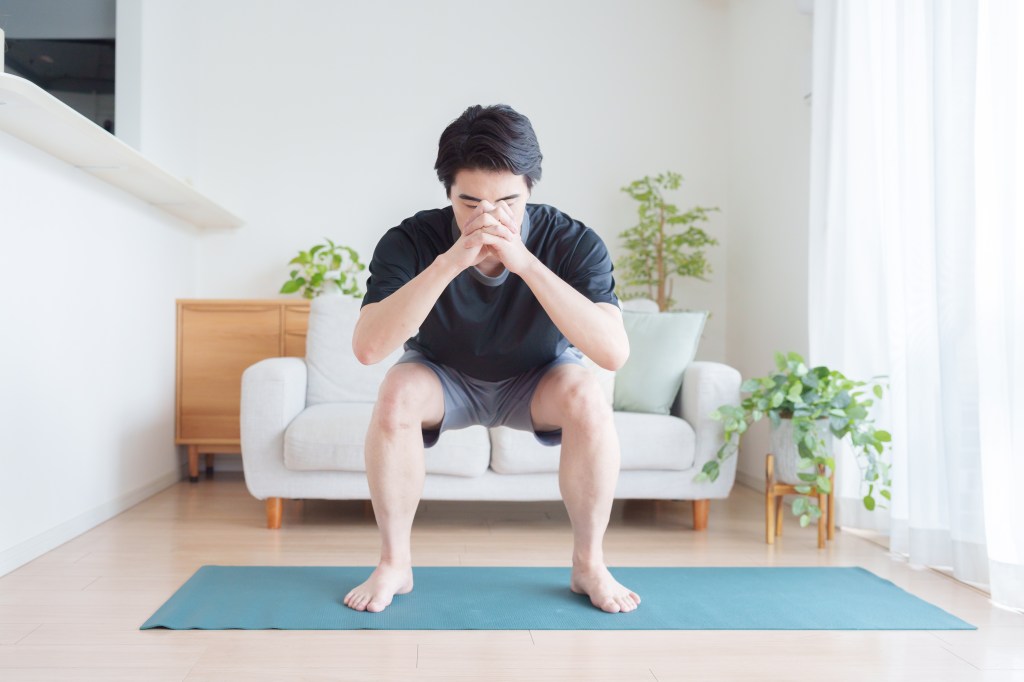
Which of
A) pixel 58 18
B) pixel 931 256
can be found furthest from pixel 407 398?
pixel 58 18

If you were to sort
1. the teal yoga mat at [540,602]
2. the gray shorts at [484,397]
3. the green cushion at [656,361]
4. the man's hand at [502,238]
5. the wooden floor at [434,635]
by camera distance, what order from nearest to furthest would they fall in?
1. the wooden floor at [434,635]
2. the man's hand at [502,238]
3. the teal yoga mat at [540,602]
4. the gray shorts at [484,397]
5. the green cushion at [656,361]

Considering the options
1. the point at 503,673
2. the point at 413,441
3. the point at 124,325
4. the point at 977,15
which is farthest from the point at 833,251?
the point at 124,325

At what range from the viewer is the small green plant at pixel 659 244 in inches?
152

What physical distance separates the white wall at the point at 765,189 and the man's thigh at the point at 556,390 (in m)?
1.73

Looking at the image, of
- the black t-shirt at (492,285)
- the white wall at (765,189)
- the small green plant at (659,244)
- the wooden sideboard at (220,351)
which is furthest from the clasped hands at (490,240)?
the small green plant at (659,244)

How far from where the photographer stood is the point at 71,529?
2535 mm

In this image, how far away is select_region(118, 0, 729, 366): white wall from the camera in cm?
402

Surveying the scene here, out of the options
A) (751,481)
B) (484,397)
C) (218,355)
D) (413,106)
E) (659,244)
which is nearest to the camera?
(484,397)

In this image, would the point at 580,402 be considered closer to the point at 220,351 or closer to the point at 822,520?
the point at 822,520

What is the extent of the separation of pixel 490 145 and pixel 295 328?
2223mm

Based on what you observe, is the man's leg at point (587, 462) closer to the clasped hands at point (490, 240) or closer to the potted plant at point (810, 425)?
the clasped hands at point (490, 240)

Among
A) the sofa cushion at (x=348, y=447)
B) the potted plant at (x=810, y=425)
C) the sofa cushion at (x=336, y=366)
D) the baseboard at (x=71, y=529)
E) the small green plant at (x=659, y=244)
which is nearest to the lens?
the baseboard at (x=71, y=529)

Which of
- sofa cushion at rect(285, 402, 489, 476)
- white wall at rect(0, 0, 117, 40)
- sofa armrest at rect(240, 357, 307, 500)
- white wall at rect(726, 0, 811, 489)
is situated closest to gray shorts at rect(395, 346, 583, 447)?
sofa cushion at rect(285, 402, 489, 476)

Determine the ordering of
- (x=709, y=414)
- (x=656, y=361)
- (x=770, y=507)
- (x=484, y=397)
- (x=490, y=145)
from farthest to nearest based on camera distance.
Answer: (x=656, y=361)
(x=709, y=414)
(x=770, y=507)
(x=484, y=397)
(x=490, y=145)
